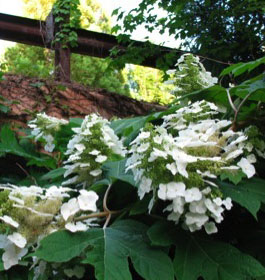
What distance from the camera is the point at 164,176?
0.80 m

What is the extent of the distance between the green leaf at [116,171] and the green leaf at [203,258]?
20 cm

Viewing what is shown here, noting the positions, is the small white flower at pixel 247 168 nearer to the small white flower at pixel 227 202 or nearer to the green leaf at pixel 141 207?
the small white flower at pixel 227 202

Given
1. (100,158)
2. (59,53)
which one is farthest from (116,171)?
(59,53)

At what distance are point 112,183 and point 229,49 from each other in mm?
2747

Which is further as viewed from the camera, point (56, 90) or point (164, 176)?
point (56, 90)

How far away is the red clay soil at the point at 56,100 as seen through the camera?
3410 mm

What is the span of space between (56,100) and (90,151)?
256 centimetres

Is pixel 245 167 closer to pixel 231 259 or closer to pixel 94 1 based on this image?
pixel 231 259

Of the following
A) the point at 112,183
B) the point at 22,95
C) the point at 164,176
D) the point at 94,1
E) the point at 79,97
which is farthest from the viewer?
the point at 94,1

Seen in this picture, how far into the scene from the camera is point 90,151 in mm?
1104

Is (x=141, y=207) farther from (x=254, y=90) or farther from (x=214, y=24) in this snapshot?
(x=214, y=24)

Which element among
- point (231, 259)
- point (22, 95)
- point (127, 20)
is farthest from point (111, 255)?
point (127, 20)

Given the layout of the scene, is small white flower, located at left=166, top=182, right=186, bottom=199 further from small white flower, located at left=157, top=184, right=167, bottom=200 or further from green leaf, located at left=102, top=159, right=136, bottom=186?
green leaf, located at left=102, top=159, right=136, bottom=186

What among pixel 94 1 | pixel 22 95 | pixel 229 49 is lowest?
pixel 22 95
